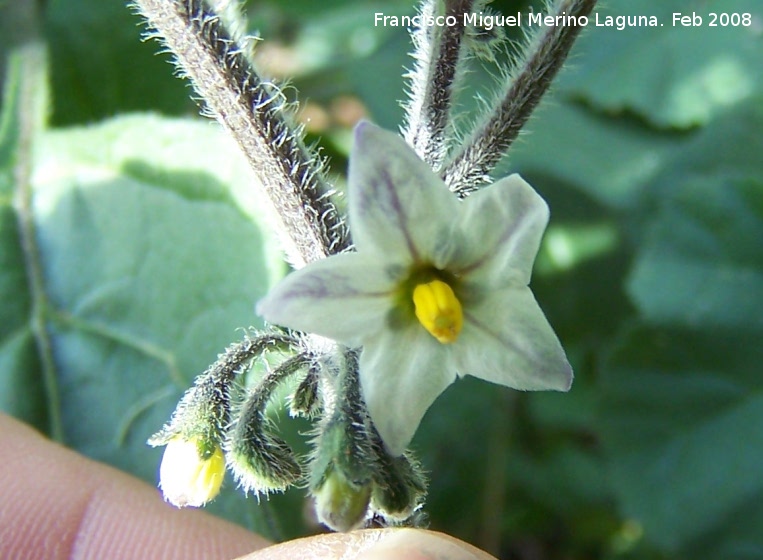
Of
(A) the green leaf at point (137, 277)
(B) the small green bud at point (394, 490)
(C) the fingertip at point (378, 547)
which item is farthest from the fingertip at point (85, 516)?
(B) the small green bud at point (394, 490)

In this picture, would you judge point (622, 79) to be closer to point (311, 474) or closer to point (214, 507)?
point (214, 507)

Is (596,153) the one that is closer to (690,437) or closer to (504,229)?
(690,437)

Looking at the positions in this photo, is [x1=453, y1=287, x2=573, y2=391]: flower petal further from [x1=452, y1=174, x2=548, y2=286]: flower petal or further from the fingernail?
the fingernail

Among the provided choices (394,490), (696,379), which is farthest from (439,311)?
(696,379)

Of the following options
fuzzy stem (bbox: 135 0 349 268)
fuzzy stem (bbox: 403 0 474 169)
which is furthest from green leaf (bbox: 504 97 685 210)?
fuzzy stem (bbox: 135 0 349 268)

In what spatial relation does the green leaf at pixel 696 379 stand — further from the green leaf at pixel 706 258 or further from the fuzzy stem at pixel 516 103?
the fuzzy stem at pixel 516 103

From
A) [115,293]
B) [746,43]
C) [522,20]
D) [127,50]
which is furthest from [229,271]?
[746,43]

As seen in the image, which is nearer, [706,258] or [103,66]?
[706,258]
